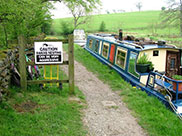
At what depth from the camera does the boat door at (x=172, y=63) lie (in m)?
9.50

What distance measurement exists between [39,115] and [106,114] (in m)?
1.96

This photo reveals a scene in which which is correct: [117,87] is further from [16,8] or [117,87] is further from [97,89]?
[16,8]

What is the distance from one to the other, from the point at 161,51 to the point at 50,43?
500 centimetres

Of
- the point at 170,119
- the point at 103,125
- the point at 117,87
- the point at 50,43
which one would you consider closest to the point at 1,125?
the point at 103,125

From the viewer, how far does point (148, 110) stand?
665cm

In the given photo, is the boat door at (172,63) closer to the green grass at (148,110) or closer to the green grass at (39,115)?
the green grass at (148,110)

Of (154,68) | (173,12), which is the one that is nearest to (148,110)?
(154,68)

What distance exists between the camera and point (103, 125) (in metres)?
5.54

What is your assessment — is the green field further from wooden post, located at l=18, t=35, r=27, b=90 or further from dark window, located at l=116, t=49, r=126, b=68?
wooden post, located at l=18, t=35, r=27, b=90

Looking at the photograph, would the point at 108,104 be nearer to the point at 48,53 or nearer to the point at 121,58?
the point at 48,53

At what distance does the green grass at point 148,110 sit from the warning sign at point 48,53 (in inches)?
110

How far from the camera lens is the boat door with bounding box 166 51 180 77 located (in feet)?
31.2

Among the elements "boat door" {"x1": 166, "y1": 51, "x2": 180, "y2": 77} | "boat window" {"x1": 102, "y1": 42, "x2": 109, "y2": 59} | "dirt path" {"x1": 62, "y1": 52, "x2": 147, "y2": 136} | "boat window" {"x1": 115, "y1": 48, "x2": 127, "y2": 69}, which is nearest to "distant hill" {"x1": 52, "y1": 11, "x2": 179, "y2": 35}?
"boat window" {"x1": 102, "y1": 42, "x2": 109, "y2": 59}

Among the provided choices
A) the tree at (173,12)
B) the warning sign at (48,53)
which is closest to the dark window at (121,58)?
the warning sign at (48,53)
